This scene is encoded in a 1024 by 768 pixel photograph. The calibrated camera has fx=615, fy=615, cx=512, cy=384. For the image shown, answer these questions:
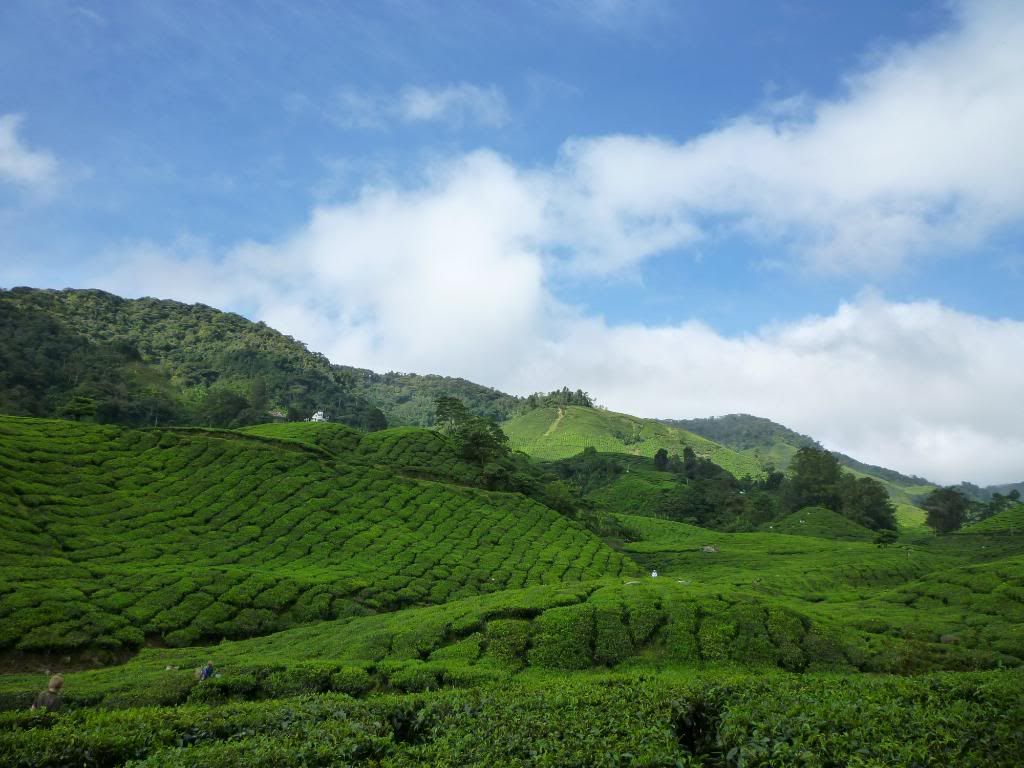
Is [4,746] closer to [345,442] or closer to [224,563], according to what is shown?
[224,563]

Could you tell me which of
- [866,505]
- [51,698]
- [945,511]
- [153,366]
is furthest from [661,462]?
[51,698]

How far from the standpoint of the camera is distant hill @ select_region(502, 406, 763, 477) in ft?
543

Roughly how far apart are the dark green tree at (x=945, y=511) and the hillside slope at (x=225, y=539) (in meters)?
82.7

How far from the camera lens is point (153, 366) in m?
125

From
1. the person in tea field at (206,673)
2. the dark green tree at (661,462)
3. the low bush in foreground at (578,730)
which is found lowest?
the person in tea field at (206,673)

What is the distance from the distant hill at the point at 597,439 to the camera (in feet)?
543

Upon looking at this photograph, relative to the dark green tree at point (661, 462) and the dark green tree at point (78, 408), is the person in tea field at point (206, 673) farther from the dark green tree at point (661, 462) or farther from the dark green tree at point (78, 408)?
the dark green tree at point (661, 462)

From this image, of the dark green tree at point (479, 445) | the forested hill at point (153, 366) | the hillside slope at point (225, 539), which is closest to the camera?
the hillside slope at point (225, 539)

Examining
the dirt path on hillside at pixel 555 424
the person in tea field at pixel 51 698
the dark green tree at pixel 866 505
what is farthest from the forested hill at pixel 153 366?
the dark green tree at pixel 866 505

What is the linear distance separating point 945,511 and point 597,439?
A: 8710 cm

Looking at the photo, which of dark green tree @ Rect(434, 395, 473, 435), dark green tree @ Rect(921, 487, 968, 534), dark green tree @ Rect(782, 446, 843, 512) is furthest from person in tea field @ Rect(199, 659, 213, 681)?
dark green tree @ Rect(921, 487, 968, 534)

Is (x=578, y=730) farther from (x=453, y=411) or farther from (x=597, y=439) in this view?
(x=597, y=439)

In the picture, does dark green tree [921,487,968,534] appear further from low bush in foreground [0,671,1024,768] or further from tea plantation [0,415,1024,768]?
low bush in foreground [0,671,1024,768]

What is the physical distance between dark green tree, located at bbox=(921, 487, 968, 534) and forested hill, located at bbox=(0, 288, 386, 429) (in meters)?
101
